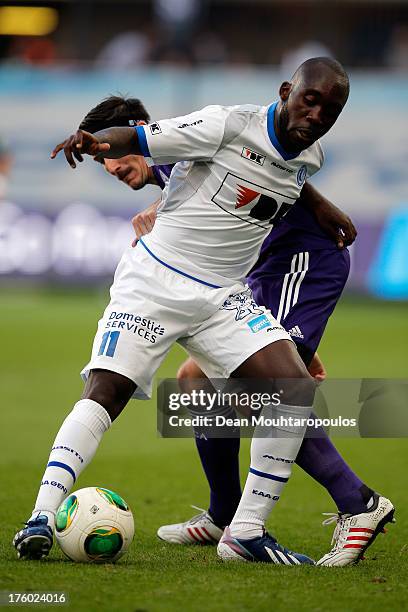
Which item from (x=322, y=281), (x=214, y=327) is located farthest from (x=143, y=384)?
(x=322, y=281)

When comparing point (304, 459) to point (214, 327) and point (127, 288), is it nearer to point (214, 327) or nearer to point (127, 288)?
point (214, 327)

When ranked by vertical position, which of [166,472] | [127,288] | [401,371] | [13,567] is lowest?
[401,371]

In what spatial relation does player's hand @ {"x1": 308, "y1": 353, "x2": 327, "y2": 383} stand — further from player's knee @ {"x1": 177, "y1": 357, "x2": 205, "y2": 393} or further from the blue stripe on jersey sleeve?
the blue stripe on jersey sleeve

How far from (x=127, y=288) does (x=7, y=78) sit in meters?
16.0

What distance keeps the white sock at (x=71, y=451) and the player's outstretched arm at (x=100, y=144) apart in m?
1.04

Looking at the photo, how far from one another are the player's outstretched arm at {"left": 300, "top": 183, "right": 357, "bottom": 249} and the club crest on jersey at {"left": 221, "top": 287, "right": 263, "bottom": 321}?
69cm

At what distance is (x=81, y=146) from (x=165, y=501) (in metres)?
2.71

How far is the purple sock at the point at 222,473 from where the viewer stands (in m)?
5.60

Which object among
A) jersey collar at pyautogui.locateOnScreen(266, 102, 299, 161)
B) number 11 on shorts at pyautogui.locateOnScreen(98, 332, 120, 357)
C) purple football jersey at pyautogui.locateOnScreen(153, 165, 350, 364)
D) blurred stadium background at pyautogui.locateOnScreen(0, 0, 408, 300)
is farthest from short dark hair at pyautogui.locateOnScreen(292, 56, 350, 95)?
blurred stadium background at pyautogui.locateOnScreen(0, 0, 408, 300)

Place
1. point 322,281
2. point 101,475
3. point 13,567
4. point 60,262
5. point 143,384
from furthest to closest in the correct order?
point 60,262
point 101,475
point 322,281
point 143,384
point 13,567

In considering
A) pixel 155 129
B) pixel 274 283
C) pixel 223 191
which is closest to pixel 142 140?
pixel 155 129

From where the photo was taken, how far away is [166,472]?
760 centimetres

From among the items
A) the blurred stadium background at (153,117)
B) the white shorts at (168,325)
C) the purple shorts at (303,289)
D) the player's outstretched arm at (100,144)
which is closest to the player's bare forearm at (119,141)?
the player's outstretched arm at (100,144)

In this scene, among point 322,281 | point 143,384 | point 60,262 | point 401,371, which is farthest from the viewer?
point 60,262
